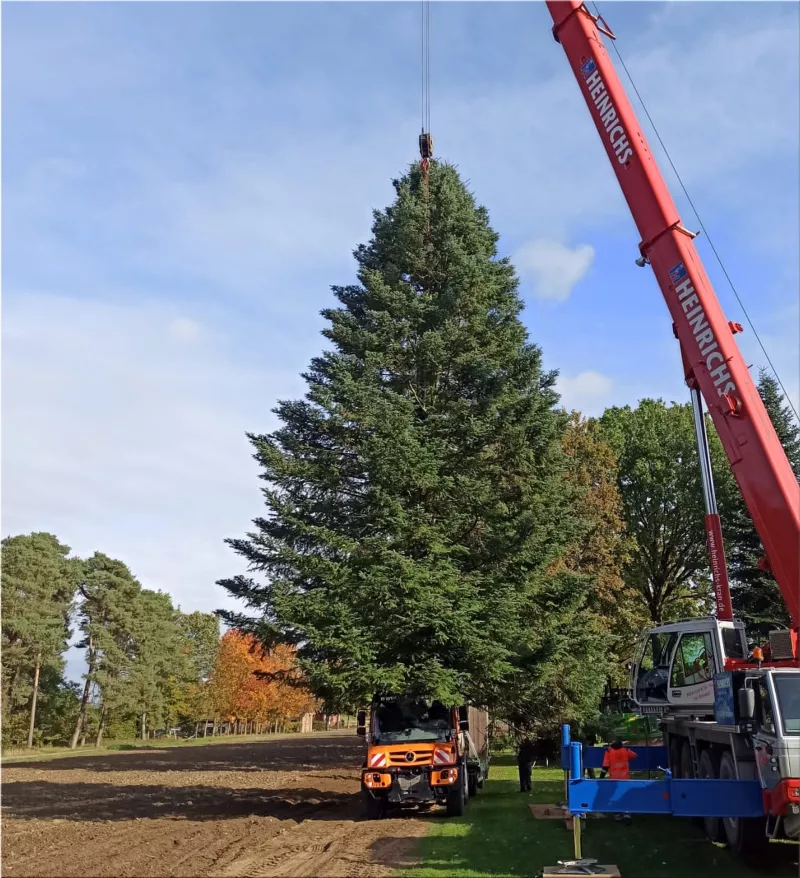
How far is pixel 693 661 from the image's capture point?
1361 cm

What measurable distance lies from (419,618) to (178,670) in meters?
49.2

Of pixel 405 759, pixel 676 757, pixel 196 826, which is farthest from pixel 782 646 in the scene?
pixel 196 826

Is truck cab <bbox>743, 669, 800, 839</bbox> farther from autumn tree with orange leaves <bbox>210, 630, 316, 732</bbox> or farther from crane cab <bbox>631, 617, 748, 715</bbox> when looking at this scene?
autumn tree with orange leaves <bbox>210, 630, 316, 732</bbox>

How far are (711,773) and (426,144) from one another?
16698 mm

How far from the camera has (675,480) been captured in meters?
40.7

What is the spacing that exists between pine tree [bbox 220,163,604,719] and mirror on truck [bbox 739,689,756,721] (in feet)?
23.0

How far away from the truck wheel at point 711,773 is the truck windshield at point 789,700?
2.58 meters

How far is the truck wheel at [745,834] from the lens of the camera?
10023 mm

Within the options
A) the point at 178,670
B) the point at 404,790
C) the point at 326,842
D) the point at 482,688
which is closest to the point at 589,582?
the point at 482,688

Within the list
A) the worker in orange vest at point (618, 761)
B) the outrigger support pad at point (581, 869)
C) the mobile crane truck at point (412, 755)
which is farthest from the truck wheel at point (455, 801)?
the outrigger support pad at point (581, 869)

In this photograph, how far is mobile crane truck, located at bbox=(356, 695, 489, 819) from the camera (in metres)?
15.2

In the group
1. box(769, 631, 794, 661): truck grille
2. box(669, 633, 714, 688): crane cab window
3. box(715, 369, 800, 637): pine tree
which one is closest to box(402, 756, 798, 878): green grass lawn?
box(669, 633, 714, 688): crane cab window

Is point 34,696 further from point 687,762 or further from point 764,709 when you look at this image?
point 764,709

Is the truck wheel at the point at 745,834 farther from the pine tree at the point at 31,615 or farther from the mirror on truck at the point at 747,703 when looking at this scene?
the pine tree at the point at 31,615
